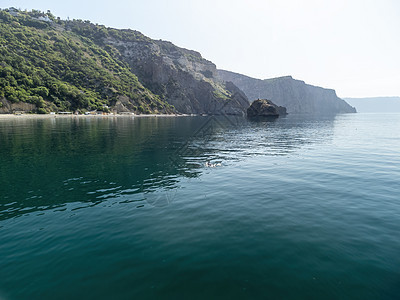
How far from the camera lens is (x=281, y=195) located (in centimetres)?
1938

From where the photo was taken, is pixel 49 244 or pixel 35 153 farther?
pixel 35 153

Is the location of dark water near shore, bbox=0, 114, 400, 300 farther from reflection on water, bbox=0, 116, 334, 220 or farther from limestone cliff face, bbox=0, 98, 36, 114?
limestone cliff face, bbox=0, 98, 36, 114

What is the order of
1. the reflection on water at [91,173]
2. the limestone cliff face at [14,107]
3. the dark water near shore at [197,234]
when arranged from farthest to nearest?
the limestone cliff face at [14,107] → the reflection on water at [91,173] → the dark water near shore at [197,234]

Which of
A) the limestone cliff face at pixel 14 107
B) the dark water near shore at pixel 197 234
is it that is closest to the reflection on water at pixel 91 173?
the dark water near shore at pixel 197 234

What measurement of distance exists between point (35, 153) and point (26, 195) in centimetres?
2013

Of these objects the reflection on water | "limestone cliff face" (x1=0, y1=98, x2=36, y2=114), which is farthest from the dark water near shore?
"limestone cliff face" (x1=0, y1=98, x2=36, y2=114)

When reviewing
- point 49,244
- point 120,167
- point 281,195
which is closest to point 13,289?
point 49,244

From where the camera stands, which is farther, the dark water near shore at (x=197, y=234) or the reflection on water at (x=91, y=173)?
the reflection on water at (x=91, y=173)

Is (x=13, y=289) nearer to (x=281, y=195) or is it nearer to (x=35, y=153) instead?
(x=281, y=195)

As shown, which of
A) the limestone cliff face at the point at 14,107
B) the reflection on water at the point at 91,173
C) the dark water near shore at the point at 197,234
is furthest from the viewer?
the limestone cliff face at the point at 14,107

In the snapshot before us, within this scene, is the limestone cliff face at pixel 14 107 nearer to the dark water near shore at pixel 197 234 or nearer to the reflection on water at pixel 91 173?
the reflection on water at pixel 91 173

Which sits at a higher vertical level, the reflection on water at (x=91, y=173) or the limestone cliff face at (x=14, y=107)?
the limestone cliff face at (x=14, y=107)

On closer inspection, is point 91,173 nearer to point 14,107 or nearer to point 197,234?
point 197,234

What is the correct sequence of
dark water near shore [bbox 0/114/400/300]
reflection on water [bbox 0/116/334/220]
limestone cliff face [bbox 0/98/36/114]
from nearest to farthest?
dark water near shore [bbox 0/114/400/300], reflection on water [bbox 0/116/334/220], limestone cliff face [bbox 0/98/36/114]
